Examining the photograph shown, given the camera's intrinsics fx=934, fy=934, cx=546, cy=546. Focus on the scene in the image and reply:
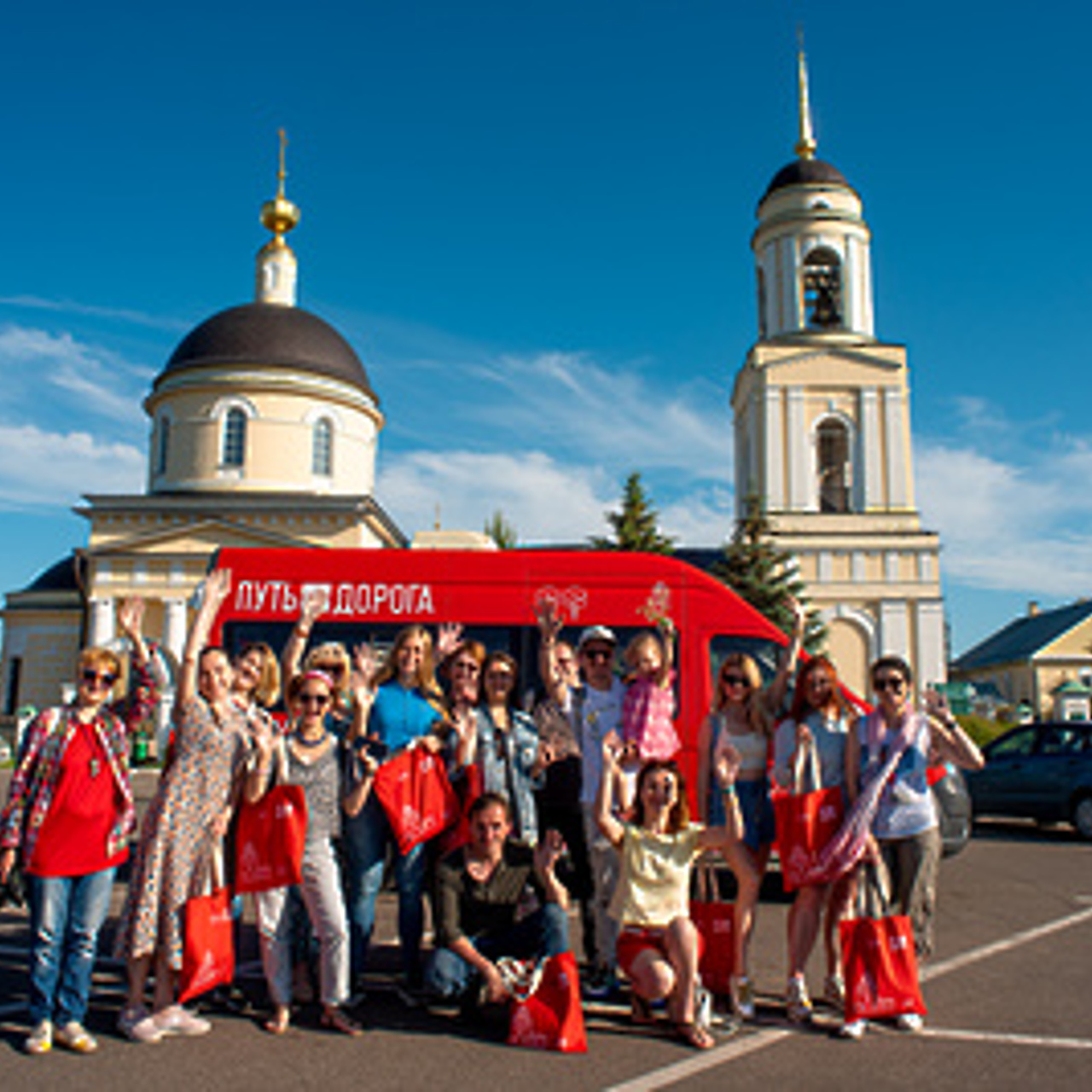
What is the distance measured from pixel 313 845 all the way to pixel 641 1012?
1929mm

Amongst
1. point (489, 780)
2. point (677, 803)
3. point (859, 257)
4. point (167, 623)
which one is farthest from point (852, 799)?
point (859, 257)

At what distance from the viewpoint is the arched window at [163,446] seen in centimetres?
3438

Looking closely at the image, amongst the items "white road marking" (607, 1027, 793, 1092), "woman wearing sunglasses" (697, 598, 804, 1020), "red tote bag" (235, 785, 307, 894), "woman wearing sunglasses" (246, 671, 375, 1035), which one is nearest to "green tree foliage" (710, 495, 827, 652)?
"woman wearing sunglasses" (697, 598, 804, 1020)

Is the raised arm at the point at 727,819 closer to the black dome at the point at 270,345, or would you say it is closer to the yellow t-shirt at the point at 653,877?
the yellow t-shirt at the point at 653,877

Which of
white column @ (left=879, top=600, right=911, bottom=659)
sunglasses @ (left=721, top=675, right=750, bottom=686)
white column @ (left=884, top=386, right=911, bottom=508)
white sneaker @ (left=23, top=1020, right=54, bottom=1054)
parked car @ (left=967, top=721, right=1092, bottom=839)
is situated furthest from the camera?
white column @ (left=884, top=386, right=911, bottom=508)

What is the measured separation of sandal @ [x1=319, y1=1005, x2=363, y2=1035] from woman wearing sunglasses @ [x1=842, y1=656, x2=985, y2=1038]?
2820mm

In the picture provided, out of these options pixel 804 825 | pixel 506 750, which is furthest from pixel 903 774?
pixel 506 750

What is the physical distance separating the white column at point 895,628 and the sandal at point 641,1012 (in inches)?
1234

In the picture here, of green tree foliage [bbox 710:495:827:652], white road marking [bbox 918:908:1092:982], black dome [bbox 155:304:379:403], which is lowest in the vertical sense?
white road marking [bbox 918:908:1092:982]

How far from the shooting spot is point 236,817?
4.88 metres

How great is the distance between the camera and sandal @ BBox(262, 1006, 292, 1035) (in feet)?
15.4

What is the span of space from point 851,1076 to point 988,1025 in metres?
1.19

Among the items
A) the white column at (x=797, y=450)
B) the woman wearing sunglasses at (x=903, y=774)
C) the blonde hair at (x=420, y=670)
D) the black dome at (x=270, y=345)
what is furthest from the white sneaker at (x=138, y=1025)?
the white column at (x=797, y=450)

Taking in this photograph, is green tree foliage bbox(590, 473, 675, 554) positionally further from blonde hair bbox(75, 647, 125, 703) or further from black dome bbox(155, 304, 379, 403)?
blonde hair bbox(75, 647, 125, 703)
